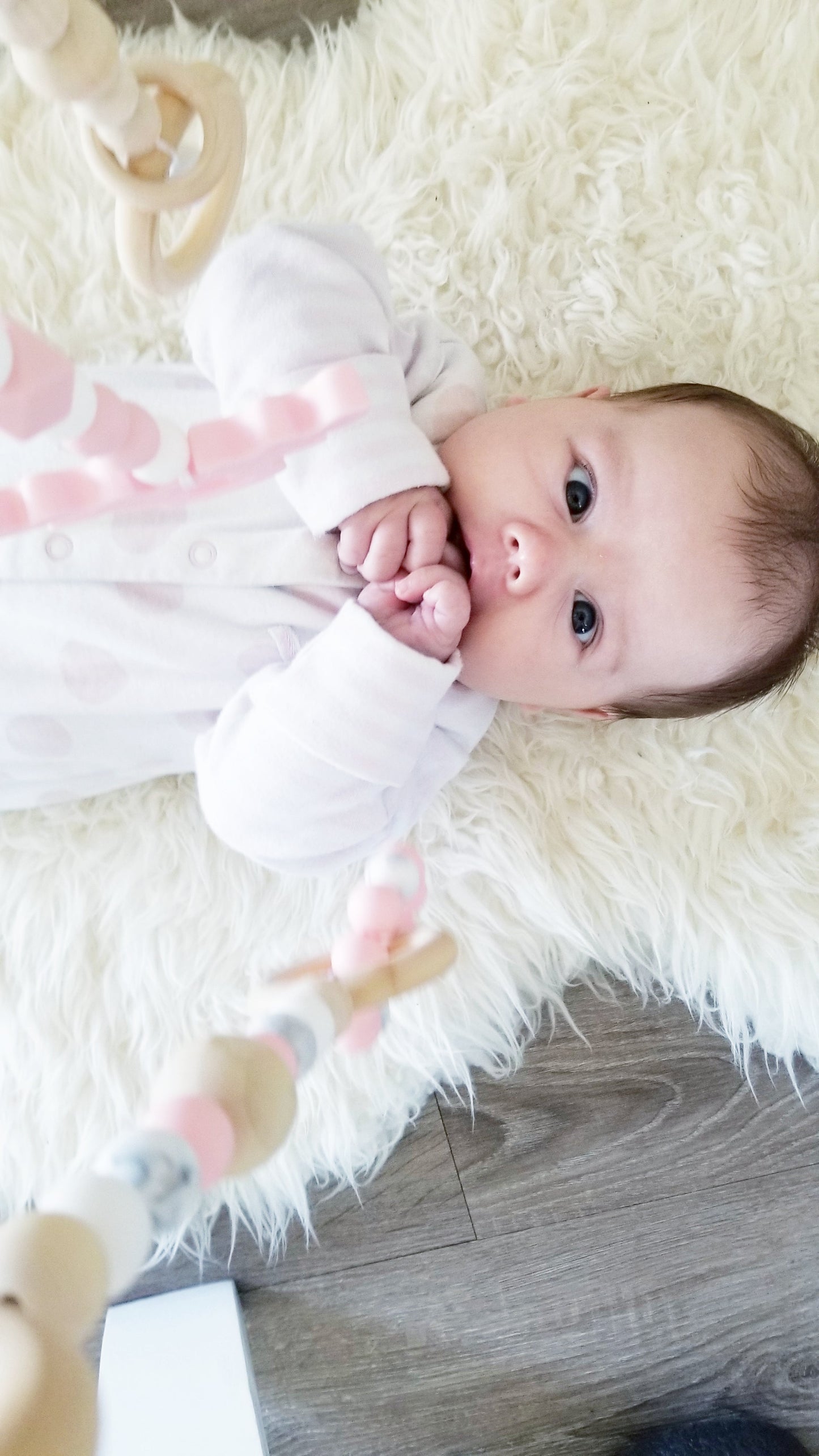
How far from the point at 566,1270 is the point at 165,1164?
96 cm

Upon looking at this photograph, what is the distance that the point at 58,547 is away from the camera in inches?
36.9

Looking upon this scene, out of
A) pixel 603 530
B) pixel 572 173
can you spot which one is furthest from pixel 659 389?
pixel 572 173

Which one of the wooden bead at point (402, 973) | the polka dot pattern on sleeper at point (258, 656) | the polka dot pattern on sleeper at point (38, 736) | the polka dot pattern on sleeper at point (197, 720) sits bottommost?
the polka dot pattern on sleeper at point (38, 736)

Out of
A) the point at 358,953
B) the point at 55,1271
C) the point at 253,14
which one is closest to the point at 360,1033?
the point at 358,953

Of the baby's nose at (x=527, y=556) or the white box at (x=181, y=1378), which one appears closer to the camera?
the baby's nose at (x=527, y=556)

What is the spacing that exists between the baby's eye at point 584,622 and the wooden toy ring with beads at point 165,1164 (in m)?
0.40

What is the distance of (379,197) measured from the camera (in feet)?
3.64

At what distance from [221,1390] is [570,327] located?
1.16 meters

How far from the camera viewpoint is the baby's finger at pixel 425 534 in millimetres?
888

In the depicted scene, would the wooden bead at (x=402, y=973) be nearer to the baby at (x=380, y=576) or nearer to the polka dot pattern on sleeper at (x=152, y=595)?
the baby at (x=380, y=576)

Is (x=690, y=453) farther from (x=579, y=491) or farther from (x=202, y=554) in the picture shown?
(x=202, y=554)

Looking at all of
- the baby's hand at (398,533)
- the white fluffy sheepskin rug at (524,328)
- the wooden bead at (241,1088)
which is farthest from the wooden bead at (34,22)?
the white fluffy sheepskin rug at (524,328)

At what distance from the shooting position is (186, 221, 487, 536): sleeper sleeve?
2.83ft

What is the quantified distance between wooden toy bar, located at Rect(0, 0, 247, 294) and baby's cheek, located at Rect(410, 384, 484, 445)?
48cm
